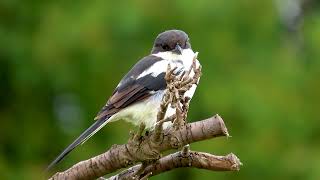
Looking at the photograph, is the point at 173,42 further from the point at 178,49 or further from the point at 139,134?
the point at 139,134

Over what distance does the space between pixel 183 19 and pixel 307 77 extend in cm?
133

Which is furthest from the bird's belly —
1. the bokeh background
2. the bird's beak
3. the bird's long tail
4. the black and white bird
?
the bokeh background

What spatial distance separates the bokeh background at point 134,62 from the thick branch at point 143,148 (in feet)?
12.9

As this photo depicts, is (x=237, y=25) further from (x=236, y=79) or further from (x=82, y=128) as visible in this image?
(x=82, y=128)

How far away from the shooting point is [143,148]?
13.8 ft

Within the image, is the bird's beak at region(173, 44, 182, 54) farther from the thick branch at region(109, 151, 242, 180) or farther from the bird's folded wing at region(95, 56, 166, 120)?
the thick branch at region(109, 151, 242, 180)

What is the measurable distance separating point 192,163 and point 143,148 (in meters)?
0.23

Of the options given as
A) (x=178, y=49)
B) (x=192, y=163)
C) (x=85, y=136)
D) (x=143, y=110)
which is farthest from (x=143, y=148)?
(x=178, y=49)

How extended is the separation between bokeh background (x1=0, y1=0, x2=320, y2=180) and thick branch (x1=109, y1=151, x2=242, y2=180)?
3.80 meters

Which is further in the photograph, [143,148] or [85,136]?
Result: [85,136]

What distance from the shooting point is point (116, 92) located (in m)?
4.99

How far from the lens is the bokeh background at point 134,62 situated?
27.5 feet

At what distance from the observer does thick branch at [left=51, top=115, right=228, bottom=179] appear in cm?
400

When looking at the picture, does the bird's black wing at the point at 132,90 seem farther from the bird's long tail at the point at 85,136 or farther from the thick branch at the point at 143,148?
the thick branch at the point at 143,148
